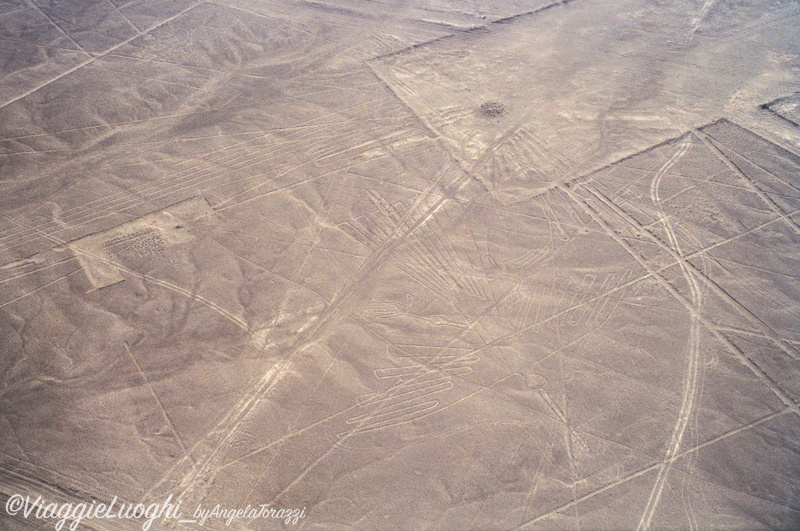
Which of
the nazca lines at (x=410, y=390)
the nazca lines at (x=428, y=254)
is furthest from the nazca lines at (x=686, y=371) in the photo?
the nazca lines at (x=428, y=254)

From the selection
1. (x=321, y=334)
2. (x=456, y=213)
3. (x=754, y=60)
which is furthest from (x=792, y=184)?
(x=321, y=334)

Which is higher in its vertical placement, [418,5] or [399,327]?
[418,5]

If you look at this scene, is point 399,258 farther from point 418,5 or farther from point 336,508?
point 418,5

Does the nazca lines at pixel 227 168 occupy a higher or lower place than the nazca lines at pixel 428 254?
higher

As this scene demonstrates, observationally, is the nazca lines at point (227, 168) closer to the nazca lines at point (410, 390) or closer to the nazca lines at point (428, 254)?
the nazca lines at point (428, 254)

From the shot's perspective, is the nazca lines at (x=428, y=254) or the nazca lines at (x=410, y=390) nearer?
the nazca lines at (x=410, y=390)

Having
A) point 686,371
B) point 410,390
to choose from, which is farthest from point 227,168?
point 686,371

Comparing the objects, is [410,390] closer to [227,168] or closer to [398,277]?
[398,277]
